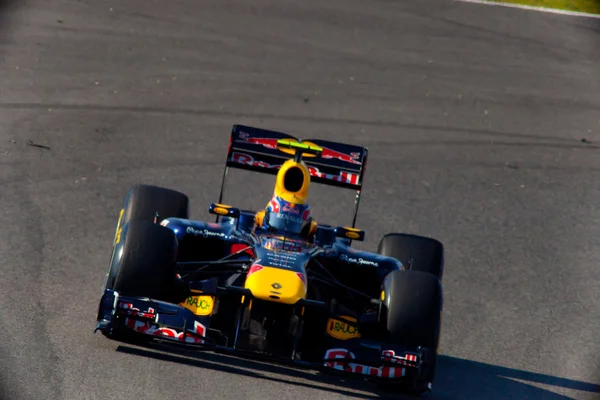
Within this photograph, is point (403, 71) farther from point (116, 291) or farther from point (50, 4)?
point (116, 291)

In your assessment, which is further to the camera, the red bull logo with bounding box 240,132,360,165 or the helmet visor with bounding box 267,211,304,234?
the red bull logo with bounding box 240,132,360,165

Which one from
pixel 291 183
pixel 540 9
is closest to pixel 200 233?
pixel 291 183

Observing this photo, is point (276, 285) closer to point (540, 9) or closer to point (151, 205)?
point (151, 205)

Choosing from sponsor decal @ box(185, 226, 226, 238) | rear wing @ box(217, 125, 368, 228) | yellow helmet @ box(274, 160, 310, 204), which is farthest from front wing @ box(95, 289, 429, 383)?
→ rear wing @ box(217, 125, 368, 228)

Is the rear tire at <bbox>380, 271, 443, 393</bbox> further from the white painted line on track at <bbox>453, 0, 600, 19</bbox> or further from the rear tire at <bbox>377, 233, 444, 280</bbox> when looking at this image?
the white painted line on track at <bbox>453, 0, 600, 19</bbox>

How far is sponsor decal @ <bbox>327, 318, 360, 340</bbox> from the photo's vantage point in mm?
10078

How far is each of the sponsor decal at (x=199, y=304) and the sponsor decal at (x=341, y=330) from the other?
0.99 metres

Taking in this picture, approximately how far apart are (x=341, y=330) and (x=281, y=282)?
824mm

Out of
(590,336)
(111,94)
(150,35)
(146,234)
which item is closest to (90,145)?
(111,94)

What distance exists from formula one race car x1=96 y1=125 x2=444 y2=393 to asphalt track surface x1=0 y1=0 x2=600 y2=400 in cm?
31

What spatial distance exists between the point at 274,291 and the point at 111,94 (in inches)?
303

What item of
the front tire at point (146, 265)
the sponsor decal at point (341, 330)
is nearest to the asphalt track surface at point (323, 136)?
the sponsor decal at point (341, 330)

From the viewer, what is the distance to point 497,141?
1673 cm

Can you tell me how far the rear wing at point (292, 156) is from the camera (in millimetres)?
11469
